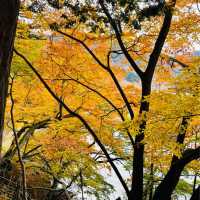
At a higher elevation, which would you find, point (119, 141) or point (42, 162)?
point (119, 141)

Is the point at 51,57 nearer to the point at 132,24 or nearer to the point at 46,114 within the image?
the point at 46,114

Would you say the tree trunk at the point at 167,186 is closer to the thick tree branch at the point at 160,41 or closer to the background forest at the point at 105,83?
the background forest at the point at 105,83

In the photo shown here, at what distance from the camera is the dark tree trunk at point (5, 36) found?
3.86 metres

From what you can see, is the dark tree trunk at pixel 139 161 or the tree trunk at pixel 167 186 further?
the dark tree trunk at pixel 139 161

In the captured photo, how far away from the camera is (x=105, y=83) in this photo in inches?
521

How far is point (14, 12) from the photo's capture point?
394 cm

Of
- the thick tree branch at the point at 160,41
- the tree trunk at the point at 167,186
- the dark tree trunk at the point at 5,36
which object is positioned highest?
the thick tree branch at the point at 160,41

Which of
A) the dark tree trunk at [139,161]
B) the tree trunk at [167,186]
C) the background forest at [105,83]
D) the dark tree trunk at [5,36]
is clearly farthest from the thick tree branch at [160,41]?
the dark tree trunk at [5,36]

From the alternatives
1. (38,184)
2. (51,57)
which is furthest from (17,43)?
(38,184)

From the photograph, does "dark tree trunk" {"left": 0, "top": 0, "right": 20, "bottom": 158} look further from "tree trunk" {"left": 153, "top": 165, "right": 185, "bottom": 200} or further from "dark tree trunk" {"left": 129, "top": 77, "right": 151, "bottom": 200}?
"tree trunk" {"left": 153, "top": 165, "right": 185, "bottom": 200}

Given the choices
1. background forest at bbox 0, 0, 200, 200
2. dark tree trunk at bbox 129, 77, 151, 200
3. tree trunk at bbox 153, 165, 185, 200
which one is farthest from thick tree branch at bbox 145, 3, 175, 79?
tree trunk at bbox 153, 165, 185, 200

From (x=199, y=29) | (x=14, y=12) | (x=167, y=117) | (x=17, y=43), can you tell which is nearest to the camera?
(x=14, y=12)

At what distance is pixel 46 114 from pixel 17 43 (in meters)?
3.12

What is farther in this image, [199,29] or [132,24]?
[199,29]
